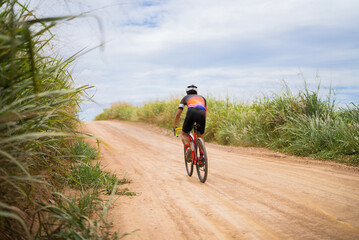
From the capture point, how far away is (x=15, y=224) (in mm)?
2498

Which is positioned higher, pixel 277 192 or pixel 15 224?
pixel 15 224

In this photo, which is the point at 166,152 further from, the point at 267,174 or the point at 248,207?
the point at 248,207

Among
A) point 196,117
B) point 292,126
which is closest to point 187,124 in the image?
point 196,117

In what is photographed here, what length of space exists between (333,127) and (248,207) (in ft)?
17.5

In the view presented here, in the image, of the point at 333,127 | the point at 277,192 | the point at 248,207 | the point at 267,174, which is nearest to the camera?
the point at 248,207

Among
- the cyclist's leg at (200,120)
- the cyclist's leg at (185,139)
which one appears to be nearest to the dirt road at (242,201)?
the cyclist's leg at (185,139)

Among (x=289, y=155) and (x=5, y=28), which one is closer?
(x=5, y=28)

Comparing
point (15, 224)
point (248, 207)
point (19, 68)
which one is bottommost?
point (248, 207)

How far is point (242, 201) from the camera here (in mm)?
4434

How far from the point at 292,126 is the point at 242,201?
18.3 ft

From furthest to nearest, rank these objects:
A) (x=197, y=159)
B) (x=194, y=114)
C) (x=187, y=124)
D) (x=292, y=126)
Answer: (x=292, y=126) → (x=187, y=124) → (x=194, y=114) → (x=197, y=159)

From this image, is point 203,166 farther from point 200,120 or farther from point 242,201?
point 242,201

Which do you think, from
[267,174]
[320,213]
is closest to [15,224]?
[320,213]

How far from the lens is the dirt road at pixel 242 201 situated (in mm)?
3375
